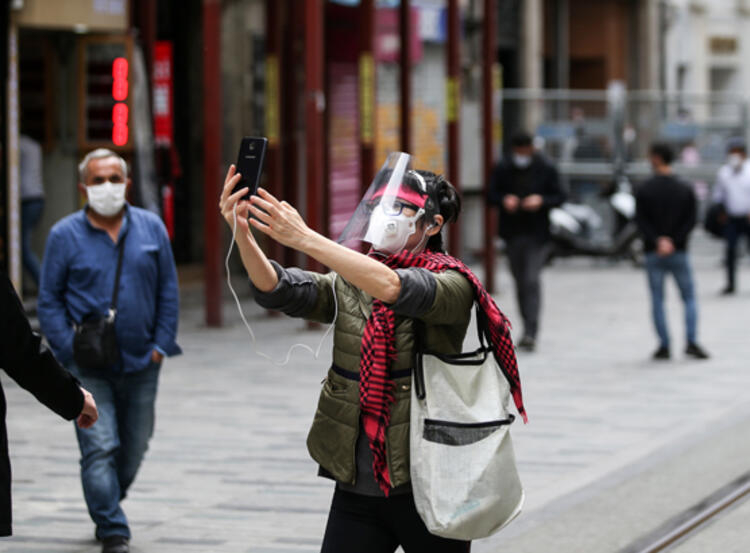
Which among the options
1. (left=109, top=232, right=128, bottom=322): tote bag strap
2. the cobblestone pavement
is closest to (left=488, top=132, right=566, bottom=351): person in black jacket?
the cobblestone pavement

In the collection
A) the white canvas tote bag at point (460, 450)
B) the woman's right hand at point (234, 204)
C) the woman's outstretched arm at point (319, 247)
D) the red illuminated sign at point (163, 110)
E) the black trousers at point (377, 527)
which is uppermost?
the red illuminated sign at point (163, 110)

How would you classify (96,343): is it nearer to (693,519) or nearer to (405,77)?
(693,519)

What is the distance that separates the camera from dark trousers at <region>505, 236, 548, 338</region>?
1233cm

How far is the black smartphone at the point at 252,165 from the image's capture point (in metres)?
3.83

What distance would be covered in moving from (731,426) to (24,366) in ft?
18.5

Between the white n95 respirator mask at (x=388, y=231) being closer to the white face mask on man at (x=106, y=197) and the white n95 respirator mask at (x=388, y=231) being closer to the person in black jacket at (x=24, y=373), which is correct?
the person in black jacket at (x=24, y=373)

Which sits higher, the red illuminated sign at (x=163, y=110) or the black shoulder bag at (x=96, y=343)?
the red illuminated sign at (x=163, y=110)

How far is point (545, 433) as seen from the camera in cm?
868

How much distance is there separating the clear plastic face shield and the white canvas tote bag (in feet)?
1.05

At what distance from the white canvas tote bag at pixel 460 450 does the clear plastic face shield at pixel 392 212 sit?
1.05 ft

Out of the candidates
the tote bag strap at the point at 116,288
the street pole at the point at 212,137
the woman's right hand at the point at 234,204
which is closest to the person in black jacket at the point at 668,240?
the street pole at the point at 212,137

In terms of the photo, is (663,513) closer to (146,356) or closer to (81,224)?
(146,356)

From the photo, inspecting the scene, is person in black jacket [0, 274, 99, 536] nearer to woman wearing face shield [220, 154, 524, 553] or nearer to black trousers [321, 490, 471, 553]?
woman wearing face shield [220, 154, 524, 553]

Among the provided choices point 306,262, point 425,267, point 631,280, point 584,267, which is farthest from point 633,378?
point 584,267
